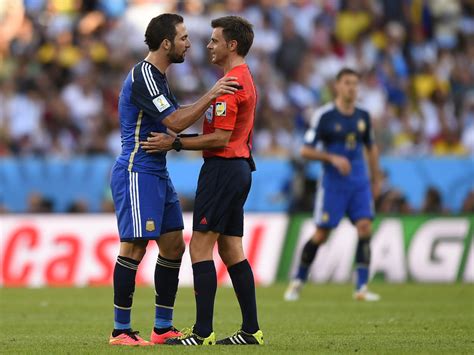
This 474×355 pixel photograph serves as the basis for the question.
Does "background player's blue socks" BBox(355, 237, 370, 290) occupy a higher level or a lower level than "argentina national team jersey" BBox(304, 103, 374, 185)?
lower

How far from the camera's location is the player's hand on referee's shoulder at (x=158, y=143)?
30.0 feet

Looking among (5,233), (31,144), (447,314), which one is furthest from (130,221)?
(31,144)

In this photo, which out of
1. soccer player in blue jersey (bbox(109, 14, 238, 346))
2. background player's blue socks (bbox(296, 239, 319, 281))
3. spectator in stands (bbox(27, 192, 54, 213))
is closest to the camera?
soccer player in blue jersey (bbox(109, 14, 238, 346))

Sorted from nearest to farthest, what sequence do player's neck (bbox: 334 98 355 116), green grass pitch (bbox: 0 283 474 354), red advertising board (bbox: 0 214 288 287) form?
green grass pitch (bbox: 0 283 474 354)
player's neck (bbox: 334 98 355 116)
red advertising board (bbox: 0 214 288 287)

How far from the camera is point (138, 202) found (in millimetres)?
9180

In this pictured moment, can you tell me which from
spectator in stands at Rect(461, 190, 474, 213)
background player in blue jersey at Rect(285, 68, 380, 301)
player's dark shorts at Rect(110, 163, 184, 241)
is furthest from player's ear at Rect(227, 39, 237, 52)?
spectator in stands at Rect(461, 190, 474, 213)

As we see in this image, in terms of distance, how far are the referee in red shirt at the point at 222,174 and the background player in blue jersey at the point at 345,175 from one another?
19.3 feet

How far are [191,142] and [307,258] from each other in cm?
652

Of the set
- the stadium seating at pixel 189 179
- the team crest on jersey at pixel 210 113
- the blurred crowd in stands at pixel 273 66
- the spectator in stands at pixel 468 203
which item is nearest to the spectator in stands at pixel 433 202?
the stadium seating at pixel 189 179

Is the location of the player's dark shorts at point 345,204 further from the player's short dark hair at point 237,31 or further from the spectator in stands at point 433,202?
the player's short dark hair at point 237,31

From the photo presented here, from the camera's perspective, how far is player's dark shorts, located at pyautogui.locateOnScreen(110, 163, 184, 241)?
30.0ft

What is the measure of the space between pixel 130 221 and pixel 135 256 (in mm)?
330

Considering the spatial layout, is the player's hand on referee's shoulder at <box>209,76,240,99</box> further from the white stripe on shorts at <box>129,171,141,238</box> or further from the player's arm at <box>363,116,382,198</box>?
the player's arm at <box>363,116,382,198</box>

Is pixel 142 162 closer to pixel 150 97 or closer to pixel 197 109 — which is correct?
pixel 150 97
